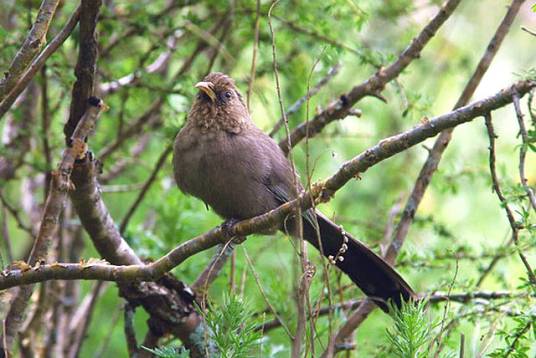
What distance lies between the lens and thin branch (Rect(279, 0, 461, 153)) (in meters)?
4.84

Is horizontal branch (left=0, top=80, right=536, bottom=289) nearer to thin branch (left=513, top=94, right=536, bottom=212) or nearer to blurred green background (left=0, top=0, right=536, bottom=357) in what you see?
thin branch (left=513, top=94, right=536, bottom=212)

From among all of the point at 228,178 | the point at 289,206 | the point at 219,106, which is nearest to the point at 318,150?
the point at 219,106

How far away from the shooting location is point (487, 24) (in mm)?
9281

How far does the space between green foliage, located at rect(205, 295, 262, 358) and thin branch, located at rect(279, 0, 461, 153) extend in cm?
161

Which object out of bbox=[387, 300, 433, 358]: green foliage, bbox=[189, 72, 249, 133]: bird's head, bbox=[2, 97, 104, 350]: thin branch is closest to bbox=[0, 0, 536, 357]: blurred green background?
bbox=[189, 72, 249, 133]: bird's head

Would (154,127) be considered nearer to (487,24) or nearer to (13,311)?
(13,311)

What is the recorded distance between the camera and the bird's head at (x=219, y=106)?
4957mm

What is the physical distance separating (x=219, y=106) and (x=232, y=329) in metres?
2.00

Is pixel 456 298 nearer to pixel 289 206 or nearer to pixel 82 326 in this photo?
pixel 289 206

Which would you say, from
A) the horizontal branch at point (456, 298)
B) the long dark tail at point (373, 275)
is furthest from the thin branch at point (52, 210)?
the long dark tail at point (373, 275)

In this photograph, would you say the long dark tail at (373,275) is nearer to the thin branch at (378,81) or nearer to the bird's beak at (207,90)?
the thin branch at (378,81)

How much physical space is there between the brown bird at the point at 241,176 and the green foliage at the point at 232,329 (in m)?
1.24

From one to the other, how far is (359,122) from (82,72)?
527 cm

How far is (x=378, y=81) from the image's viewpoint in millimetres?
5082
